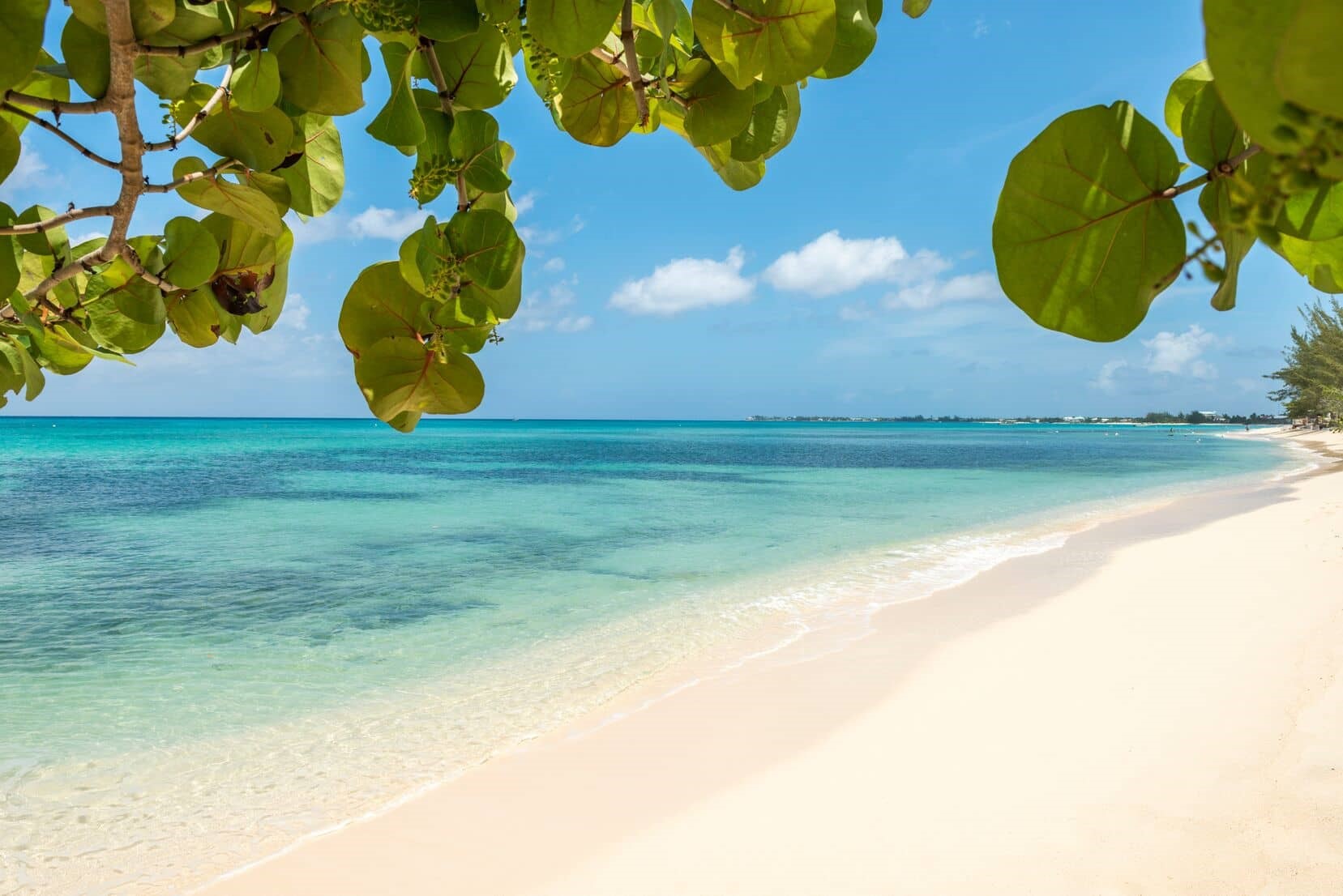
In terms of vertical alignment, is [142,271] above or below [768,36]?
below

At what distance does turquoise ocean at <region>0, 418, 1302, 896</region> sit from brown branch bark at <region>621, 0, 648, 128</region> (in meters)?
4.73

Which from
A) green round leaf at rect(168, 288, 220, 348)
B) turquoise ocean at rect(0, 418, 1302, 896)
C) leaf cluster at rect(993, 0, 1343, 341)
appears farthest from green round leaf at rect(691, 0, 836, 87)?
turquoise ocean at rect(0, 418, 1302, 896)

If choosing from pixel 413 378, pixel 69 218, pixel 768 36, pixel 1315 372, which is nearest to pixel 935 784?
pixel 413 378

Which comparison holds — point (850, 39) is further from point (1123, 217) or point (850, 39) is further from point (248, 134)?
point (248, 134)

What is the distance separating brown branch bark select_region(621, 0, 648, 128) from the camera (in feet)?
1.68

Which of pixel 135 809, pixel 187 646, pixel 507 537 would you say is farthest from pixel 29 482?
pixel 135 809

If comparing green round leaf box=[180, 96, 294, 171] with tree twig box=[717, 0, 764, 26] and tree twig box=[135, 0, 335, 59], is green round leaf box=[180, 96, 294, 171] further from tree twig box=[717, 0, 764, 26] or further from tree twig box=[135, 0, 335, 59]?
tree twig box=[717, 0, 764, 26]

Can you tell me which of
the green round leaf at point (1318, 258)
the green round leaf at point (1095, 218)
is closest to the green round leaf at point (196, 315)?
the green round leaf at point (1095, 218)

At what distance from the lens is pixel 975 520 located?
49.8 ft

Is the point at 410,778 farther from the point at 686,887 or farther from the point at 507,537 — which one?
the point at 507,537

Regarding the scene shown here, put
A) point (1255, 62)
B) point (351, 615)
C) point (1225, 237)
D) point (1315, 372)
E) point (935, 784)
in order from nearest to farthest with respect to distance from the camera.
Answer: point (1255, 62) → point (1225, 237) → point (935, 784) → point (351, 615) → point (1315, 372)

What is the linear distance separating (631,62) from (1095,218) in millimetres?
347

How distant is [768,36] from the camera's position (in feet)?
1.70

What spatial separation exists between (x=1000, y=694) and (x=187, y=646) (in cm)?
766
